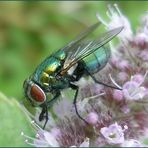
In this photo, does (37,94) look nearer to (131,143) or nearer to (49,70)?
(49,70)

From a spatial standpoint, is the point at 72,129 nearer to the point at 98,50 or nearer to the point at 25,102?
the point at 25,102

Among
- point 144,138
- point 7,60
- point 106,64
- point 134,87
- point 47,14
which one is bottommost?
point 144,138

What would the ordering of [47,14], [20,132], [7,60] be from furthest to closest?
[47,14] → [7,60] → [20,132]

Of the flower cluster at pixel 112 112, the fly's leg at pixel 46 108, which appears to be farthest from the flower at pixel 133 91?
the fly's leg at pixel 46 108

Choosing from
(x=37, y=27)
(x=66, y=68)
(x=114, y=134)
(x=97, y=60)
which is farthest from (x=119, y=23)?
(x=37, y=27)

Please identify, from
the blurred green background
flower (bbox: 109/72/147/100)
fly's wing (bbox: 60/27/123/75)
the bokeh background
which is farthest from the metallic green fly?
the blurred green background

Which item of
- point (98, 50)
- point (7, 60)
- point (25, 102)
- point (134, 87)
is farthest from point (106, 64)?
point (7, 60)

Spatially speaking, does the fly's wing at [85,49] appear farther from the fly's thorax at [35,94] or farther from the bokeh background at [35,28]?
the bokeh background at [35,28]
